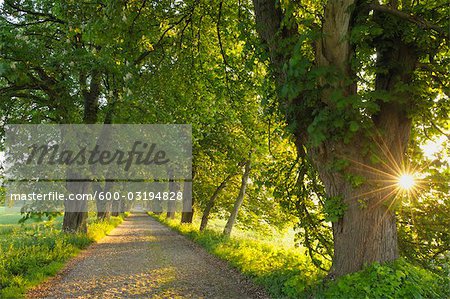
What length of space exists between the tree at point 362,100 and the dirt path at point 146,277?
3164 millimetres

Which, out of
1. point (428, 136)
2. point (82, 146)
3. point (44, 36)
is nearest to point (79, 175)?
point (82, 146)

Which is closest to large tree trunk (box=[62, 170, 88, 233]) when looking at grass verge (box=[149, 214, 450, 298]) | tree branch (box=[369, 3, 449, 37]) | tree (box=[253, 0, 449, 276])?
grass verge (box=[149, 214, 450, 298])

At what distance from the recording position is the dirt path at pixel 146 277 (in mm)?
7863

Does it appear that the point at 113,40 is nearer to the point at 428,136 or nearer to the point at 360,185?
the point at 360,185

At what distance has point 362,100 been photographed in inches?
196

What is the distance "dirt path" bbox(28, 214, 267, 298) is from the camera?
7863 millimetres

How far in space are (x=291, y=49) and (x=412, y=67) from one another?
2001 millimetres

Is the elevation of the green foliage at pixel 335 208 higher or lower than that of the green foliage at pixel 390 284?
higher

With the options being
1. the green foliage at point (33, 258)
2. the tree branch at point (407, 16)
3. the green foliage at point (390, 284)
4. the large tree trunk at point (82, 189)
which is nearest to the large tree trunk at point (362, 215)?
the green foliage at point (390, 284)

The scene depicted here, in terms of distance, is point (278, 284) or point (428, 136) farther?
point (278, 284)

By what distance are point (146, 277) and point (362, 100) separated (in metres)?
7.43

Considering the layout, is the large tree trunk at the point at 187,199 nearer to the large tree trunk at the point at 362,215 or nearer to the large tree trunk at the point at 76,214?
the large tree trunk at the point at 76,214

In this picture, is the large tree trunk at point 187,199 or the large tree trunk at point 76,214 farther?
the large tree trunk at point 187,199

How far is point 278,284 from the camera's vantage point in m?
7.47
